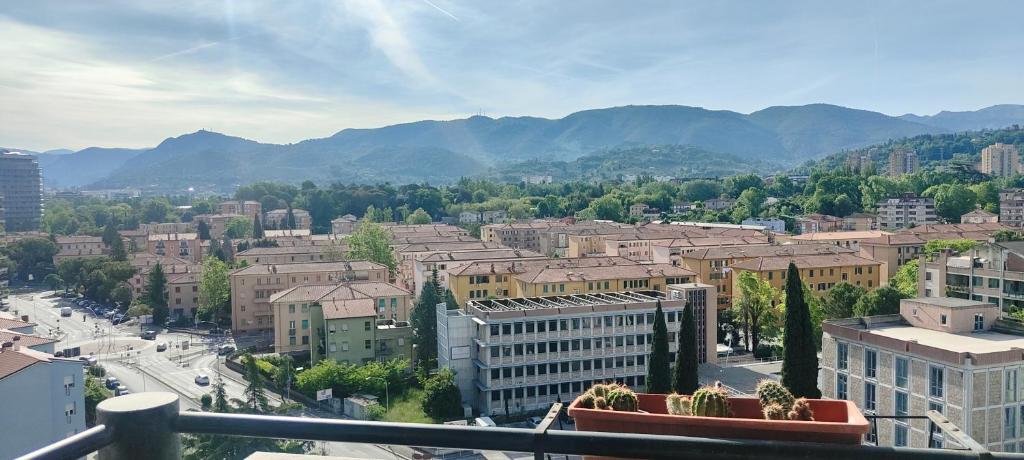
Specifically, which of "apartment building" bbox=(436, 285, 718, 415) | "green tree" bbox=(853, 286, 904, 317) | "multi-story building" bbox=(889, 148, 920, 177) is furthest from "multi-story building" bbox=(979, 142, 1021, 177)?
"apartment building" bbox=(436, 285, 718, 415)

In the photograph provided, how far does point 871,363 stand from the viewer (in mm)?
16422

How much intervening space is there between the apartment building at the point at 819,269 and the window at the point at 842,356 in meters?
A: 14.2

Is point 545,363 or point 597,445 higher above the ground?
point 597,445

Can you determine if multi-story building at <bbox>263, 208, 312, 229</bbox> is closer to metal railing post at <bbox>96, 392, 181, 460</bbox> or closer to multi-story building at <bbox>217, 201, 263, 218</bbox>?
multi-story building at <bbox>217, 201, 263, 218</bbox>

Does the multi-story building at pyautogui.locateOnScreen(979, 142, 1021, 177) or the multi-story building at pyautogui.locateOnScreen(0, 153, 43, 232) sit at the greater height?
the multi-story building at pyautogui.locateOnScreen(979, 142, 1021, 177)

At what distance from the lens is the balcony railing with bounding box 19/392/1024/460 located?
4.83ft

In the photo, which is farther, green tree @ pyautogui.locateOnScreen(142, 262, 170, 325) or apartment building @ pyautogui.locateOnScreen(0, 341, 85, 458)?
green tree @ pyautogui.locateOnScreen(142, 262, 170, 325)

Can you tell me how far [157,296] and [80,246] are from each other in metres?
26.3

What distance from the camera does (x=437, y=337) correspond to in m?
24.7

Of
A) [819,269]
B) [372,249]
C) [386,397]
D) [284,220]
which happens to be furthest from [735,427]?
[284,220]

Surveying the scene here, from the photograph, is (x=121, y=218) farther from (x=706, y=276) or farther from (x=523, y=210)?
(x=706, y=276)

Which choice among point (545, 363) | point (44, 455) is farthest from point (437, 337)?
point (44, 455)

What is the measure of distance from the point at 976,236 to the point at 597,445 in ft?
154

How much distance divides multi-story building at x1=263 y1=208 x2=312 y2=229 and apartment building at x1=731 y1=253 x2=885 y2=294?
184ft
